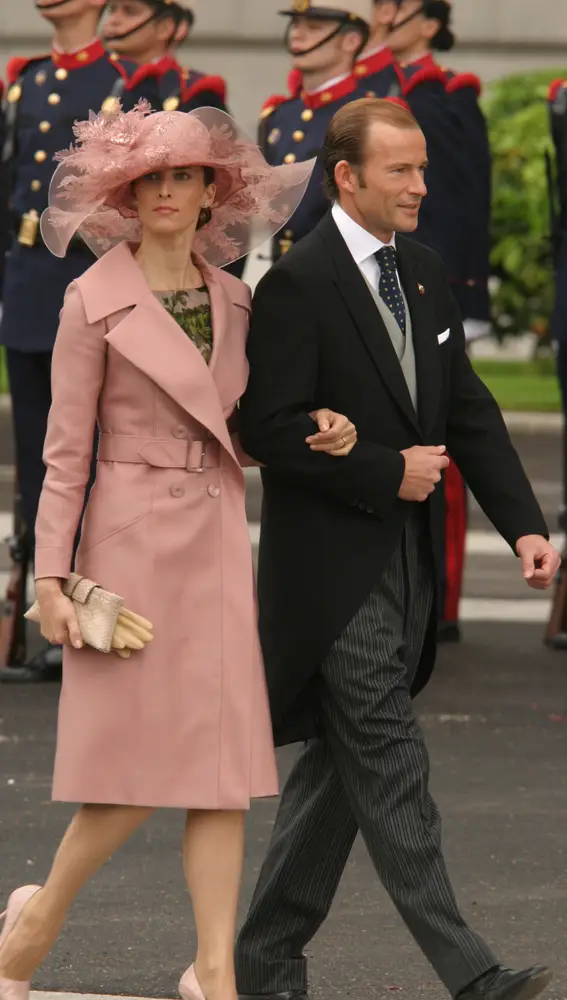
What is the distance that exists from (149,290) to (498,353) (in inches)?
1018

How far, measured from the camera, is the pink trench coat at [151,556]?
429 cm

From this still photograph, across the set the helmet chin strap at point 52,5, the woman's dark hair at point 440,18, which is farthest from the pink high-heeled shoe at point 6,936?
the woman's dark hair at point 440,18

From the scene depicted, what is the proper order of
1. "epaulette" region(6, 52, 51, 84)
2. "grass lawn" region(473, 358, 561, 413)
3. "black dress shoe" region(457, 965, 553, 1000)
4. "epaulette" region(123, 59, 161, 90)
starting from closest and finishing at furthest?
"black dress shoe" region(457, 965, 553, 1000) → "epaulette" region(123, 59, 161, 90) → "epaulette" region(6, 52, 51, 84) → "grass lawn" region(473, 358, 561, 413)

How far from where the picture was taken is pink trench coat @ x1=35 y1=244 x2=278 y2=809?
4289 millimetres

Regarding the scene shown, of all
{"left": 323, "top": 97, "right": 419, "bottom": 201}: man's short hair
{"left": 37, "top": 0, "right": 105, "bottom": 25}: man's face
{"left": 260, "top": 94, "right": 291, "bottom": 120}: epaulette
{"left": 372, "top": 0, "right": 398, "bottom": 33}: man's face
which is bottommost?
{"left": 260, "top": 94, "right": 291, "bottom": 120}: epaulette

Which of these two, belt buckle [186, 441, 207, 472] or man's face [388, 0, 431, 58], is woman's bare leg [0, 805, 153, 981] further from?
man's face [388, 0, 431, 58]

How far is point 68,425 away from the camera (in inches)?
170

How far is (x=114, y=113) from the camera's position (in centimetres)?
444

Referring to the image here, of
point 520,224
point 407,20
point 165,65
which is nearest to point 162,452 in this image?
point 165,65

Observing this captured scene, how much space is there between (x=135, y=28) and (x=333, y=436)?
494cm

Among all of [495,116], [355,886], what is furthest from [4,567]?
[495,116]

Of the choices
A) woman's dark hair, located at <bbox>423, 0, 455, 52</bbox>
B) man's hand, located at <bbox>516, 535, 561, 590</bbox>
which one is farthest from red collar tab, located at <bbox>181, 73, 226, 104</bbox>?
man's hand, located at <bbox>516, 535, 561, 590</bbox>

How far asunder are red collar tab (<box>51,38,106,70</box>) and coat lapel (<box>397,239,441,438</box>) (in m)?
3.97

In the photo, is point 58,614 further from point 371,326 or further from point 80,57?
point 80,57
